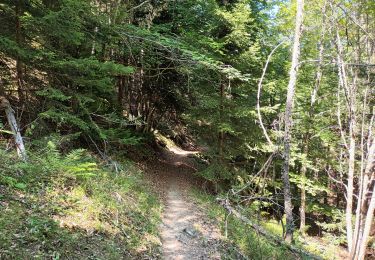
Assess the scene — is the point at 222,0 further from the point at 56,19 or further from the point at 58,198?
the point at 58,198

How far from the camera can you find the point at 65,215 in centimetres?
593

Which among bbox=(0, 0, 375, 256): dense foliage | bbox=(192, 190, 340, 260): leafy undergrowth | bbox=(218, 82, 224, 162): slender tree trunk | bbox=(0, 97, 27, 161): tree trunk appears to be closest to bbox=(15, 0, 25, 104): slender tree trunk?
bbox=(0, 0, 375, 256): dense foliage

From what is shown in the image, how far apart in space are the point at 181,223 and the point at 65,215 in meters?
4.64

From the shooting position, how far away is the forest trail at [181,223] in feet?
26.5

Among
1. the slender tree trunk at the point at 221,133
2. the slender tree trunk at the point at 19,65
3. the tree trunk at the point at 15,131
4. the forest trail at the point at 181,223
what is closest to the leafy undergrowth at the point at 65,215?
the tree trunk at the point at 15,131

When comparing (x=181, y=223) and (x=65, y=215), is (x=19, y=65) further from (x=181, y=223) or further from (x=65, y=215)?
(x=181, y=223)

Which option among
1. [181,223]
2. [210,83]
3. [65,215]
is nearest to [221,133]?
[210,83]

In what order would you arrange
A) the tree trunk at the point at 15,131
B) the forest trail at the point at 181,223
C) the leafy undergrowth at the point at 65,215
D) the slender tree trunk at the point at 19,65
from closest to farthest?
the leafy undergrowth at the point at 65,215, the tree trunk at the point at 15,131, the slender tree trunk at the point at 19,65, the forest trail at the point at 181,223

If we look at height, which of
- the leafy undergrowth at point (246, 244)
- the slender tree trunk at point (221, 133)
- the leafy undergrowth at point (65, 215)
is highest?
the slender tree trunk at point (221, 133)

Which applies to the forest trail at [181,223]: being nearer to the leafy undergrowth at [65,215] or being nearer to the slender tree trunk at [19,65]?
the leafy undergrowth at [65,215]

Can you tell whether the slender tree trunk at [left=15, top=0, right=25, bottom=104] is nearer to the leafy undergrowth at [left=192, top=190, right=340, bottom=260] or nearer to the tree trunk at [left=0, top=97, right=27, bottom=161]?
the tree trunk at [left=0, top=97, right=27, bottom=161]

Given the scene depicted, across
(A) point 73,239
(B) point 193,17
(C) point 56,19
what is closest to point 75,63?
(C) point 56,19

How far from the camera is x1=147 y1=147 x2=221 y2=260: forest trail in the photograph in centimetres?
806

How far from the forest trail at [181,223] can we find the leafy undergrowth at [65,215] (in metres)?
0.60
